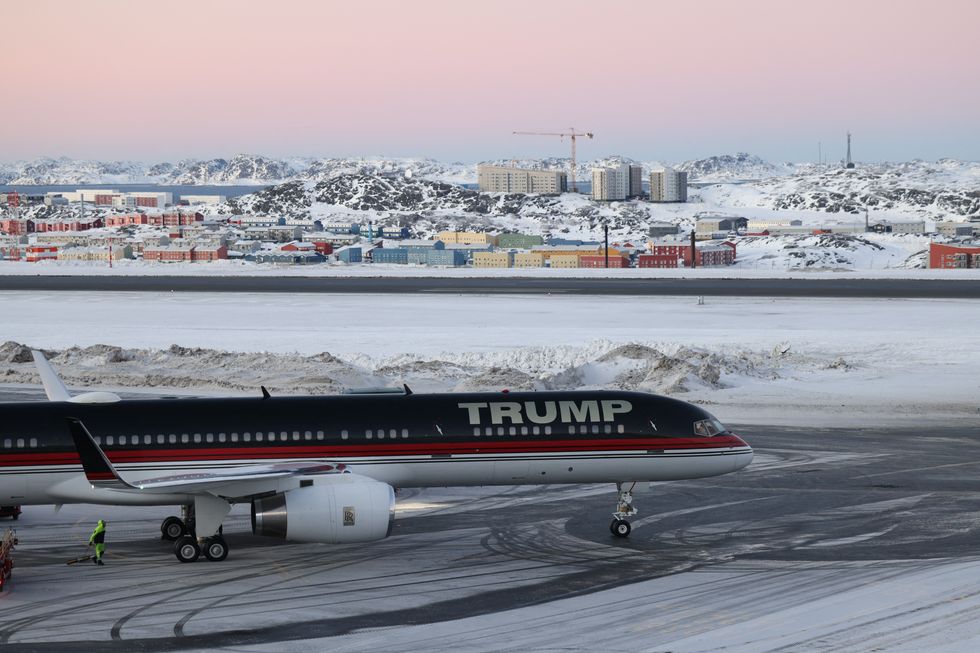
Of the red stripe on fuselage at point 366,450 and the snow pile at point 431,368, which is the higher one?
the red stripe on fuselage at point 366,450

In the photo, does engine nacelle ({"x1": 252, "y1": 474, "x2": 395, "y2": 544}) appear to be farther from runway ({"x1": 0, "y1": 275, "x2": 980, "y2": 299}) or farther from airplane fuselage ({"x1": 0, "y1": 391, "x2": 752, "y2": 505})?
runway ({"x1": 0, "y1": 275, "x2": 980, "y2": 299})

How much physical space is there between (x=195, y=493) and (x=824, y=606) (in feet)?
52.4

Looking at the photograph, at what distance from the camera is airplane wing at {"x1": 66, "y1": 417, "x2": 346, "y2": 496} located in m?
29.0

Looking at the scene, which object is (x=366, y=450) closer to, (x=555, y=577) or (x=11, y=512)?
(x=555, y=577)

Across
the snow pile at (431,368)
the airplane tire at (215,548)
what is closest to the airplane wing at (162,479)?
the airplane tire at (215,548)

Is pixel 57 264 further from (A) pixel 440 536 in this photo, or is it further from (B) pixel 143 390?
(A) pixel 440 536

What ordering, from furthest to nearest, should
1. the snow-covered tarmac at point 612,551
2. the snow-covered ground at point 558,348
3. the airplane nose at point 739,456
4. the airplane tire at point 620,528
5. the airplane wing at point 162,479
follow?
the snow-covered ground at point 558,348, the airplane nose at point 739,456, the airplane tire at point 620,528, the airplane wing at point 162,479, the snow-covered tarmac at point 612,551

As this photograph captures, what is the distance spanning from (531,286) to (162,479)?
97829 mm

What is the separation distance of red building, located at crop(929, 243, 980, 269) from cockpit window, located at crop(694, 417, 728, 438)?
154 m

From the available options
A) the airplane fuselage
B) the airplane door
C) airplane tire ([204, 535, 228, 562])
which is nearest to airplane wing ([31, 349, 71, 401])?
the airplane fuselage

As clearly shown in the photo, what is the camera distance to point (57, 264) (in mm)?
198375

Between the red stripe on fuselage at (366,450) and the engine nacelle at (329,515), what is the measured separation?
2.41 metres

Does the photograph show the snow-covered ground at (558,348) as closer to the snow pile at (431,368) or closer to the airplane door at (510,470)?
the snow pile at (431,368)

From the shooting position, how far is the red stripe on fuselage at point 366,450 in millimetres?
31719
